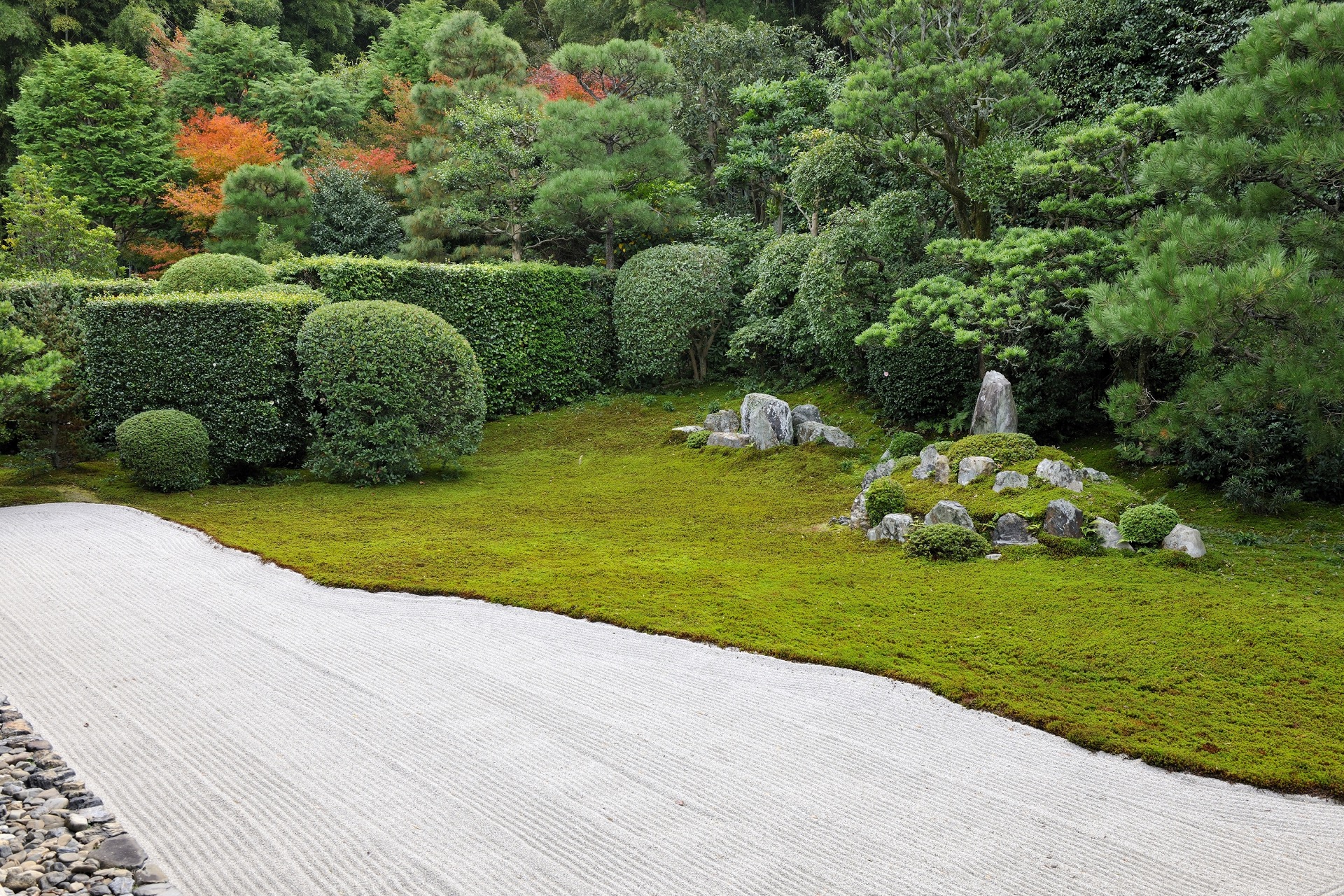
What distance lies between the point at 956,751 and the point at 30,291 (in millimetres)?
12763

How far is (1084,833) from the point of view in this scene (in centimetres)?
350

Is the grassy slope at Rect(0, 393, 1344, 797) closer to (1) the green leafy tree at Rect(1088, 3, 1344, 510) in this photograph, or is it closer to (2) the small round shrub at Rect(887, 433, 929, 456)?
(2) the small round shrub at Rect(887, 433, 929, 456)

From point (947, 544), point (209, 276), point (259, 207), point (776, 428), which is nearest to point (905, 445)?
point (776, 428)

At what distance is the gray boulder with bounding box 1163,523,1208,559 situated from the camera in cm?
709

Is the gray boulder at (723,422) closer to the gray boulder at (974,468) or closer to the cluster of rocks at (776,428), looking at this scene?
the cluster of rocks at (776,428)

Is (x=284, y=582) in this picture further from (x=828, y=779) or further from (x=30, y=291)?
(x=30, y=291)

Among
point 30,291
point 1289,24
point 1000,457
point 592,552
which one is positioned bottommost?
point 592,552

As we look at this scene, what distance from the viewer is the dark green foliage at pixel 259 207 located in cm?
1862

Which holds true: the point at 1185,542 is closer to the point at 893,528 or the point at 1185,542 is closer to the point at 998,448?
the point at 998,448

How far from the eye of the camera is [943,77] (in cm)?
1030

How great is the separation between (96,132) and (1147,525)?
23505 millimetres

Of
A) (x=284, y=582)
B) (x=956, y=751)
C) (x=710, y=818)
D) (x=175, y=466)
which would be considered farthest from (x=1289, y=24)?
(x=175, y=466)

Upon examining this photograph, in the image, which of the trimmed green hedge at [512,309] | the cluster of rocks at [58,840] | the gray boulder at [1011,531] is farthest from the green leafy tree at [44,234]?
the gray boulder at [1011,531]

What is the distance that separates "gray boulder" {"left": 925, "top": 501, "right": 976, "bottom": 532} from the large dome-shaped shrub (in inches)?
338
